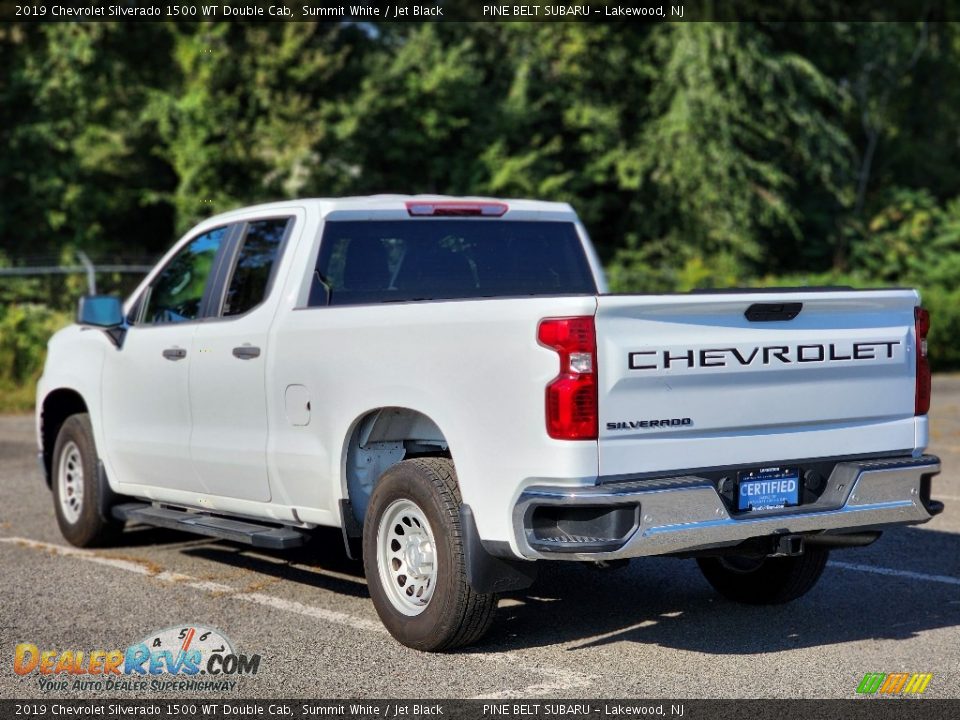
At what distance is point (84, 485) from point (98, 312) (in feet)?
3.83

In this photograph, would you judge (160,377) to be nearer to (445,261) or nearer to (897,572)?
(445,261)

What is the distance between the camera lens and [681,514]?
5.30m

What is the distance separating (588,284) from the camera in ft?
24.5

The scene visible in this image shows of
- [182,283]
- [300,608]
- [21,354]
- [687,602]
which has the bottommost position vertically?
[21,354]

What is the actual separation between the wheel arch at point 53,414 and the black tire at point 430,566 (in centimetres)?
366

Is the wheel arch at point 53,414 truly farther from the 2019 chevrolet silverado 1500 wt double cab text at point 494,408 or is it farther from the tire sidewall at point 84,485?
the 2019 chevrolet silverado 1500 wt double cab text at point 494,408

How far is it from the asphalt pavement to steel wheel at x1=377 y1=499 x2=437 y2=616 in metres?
0.24

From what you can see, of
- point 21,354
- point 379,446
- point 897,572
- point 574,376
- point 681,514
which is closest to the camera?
point 574,376

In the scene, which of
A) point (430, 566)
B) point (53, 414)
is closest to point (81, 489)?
point (53, 414)

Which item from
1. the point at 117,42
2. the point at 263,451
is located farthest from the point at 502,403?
the point at 117,42

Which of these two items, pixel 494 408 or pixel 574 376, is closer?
pixel 574 376

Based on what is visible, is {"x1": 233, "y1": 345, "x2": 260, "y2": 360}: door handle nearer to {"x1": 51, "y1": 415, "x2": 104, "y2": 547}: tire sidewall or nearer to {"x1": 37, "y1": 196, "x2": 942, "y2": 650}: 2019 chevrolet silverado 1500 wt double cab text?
{"x1": 37, "y1": 196, "x2": 942, "y2": 650}: 2019 chevrolet silverado 1500 wt double cab text

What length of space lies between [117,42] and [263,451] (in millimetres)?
25078

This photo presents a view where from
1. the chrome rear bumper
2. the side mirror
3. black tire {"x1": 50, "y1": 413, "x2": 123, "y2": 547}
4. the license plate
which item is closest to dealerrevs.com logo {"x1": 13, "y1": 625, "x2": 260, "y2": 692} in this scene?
the chrome rear bumper
